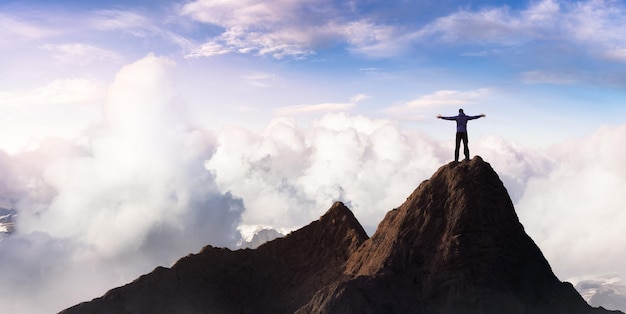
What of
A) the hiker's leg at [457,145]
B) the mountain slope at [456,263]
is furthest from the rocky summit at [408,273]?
the hiker's leg at [457,145]

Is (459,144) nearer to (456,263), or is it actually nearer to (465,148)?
(465,148)

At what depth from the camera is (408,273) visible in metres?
50.7

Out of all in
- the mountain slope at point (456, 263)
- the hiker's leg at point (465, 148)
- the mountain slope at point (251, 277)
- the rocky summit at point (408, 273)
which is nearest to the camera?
the mountain slope at point (456, 263)

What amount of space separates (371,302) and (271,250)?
57.4ft

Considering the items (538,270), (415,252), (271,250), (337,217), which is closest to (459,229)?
(415,252)

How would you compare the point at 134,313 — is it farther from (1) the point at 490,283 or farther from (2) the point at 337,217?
(1) the point at 490,283

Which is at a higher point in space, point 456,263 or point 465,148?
point 465,148

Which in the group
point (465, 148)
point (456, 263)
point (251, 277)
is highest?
point (465, 148)

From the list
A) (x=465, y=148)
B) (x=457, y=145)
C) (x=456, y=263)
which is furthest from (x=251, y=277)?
(x=465, y=148)

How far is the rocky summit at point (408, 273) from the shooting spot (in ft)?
159

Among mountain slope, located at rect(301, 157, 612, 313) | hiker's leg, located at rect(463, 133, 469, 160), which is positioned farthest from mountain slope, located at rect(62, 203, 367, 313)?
hiker's leg, located at rect(463, 133, 469, 160)

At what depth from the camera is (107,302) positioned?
56.0 meters

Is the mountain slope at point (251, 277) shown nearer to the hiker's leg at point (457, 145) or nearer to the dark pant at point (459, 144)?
the hiker's leg at point (457, 145)

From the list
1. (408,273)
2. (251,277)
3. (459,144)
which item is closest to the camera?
(408,273)
